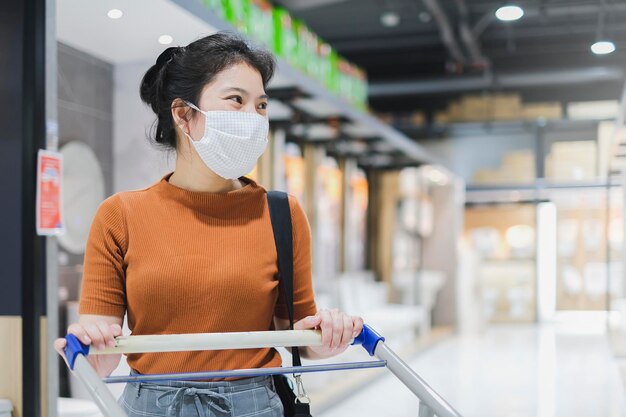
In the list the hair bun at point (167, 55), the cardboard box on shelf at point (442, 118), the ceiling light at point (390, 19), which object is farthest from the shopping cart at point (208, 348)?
the cardboard box on shelf at point (442, 118)

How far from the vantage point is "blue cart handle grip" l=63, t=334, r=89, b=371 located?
1.38 metres

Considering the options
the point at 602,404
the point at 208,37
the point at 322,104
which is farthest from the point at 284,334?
the point at 602,404

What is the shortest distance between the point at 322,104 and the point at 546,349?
5.82 meters

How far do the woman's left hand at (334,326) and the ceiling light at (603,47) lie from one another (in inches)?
162

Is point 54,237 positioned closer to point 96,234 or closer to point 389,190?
point 96,234

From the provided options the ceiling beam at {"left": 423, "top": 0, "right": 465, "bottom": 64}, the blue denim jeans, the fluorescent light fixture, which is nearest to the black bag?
the blue denim jeans

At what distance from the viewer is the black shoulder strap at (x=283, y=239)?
61.3 inches

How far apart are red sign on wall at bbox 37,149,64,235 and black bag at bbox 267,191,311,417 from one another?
1759 millimetres

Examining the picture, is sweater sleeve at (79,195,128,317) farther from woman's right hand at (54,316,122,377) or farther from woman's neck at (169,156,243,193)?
woman's neck at (169,156,243,193)

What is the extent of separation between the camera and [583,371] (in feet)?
26.1

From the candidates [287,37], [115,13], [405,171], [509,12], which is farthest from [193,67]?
[405,171]

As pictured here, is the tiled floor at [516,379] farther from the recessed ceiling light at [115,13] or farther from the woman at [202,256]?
the woman at [202,256]

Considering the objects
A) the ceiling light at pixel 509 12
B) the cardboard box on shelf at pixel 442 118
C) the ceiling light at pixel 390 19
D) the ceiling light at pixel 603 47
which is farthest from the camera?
the cardboard box on shelf at pixel 442 118

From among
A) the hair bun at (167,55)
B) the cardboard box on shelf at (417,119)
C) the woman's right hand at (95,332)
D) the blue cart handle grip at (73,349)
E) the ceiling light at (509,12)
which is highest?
the cardboard box on shelf at (417,119)
